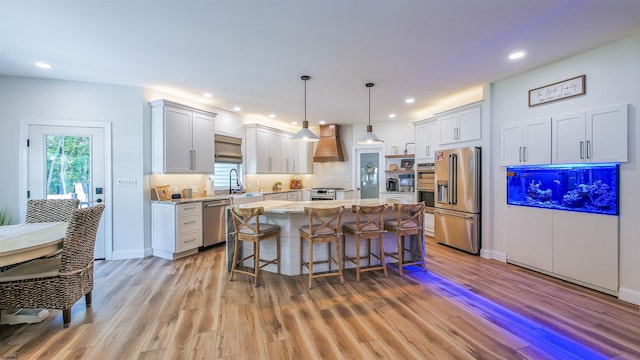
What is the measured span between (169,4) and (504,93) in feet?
14.4

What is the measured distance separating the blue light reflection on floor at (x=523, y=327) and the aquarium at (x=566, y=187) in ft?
5.39

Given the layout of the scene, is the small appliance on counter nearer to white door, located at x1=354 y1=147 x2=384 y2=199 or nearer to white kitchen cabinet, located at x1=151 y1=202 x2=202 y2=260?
white door, located at x1=354 y1=147 x2=384 y2=199

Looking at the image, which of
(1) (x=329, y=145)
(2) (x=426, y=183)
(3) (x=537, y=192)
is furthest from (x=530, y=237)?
(1) (x=329, y=145)

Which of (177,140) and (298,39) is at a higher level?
(298,39)

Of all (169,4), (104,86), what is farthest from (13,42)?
(169,4)

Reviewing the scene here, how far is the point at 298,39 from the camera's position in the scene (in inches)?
Answer: 111

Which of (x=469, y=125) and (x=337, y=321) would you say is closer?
(x=337, y=321)

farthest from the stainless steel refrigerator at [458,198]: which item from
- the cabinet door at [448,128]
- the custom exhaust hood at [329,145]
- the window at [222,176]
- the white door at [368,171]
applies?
the window at [222,176]

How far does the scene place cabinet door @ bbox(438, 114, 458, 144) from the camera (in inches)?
190

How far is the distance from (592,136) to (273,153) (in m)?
5.52

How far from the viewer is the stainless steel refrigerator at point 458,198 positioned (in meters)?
4.39

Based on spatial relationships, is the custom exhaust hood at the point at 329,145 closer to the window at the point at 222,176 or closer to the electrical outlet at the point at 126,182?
the window at the point at 222,176

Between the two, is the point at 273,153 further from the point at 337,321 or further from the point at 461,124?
the point at 337,321

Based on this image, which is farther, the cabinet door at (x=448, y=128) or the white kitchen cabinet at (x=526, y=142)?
the cabinet door at (x=448, y=128)
